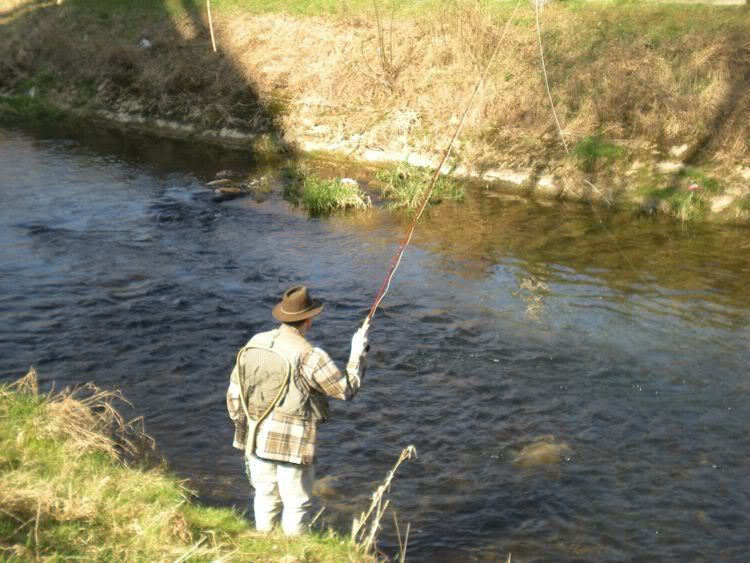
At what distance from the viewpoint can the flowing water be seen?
23.5ft

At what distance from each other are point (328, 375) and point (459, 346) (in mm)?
5109

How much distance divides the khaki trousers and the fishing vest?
349mm

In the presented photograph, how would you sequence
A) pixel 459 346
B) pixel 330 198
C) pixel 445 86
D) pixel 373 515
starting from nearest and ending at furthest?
pixel 373 515
pixel 459 346
pixel 330 198
pixel 445 86

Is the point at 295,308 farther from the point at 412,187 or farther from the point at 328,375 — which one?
the point at 412,187

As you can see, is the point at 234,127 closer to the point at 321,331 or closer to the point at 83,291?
the point at 83,291

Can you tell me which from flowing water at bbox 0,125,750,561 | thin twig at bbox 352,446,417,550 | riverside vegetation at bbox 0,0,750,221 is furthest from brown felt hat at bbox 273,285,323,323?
riverside vegetation at bbox 0,0,750,221

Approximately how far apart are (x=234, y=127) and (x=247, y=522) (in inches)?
707

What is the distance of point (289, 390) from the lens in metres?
5.50

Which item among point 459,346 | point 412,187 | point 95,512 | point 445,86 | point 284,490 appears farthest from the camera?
point 445,86

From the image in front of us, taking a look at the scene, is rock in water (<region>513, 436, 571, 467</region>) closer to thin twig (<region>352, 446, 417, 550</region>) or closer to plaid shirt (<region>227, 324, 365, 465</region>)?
thin twig (<region>352, 446, 417, 550</region>)

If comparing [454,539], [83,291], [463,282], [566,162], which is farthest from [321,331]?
[566,162]

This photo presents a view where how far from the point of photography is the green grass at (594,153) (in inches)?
668

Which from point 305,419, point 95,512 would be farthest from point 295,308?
point 95,512

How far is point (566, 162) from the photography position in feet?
56.7
